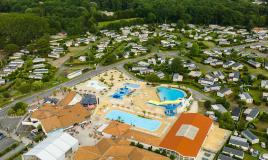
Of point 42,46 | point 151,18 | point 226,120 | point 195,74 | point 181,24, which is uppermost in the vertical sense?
point 151,18

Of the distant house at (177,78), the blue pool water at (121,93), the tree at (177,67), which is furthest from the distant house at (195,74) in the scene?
the blue pool water at (121,93)

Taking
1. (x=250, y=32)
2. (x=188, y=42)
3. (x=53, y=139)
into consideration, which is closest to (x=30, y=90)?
(x=53, y=139)

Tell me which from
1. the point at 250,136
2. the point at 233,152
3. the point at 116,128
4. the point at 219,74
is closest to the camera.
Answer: the point at 233,152

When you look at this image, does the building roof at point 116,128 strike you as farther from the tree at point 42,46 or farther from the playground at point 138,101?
the tree at point 42,46

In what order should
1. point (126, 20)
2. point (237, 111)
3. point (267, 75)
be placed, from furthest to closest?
point (126, 20), point (267, 75), point (237, 111)

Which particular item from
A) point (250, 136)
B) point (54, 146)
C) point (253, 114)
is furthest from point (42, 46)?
point (250, 136)

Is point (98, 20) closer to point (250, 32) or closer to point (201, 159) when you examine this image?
point (250, 32)

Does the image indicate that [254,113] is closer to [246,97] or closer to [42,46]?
[246,97]
